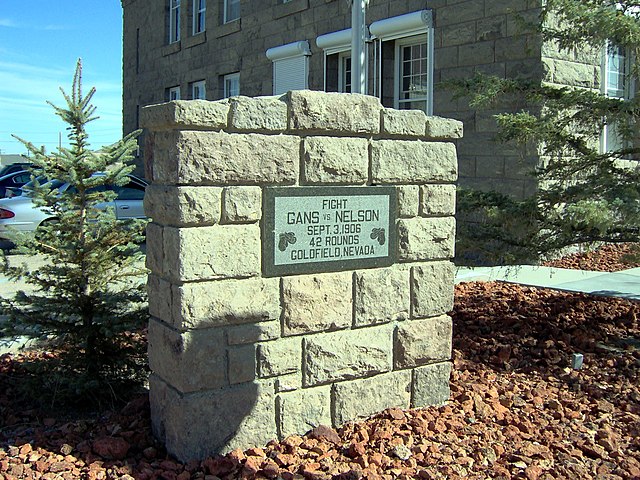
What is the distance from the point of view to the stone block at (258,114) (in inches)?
138

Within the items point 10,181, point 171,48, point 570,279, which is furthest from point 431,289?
point 171,48

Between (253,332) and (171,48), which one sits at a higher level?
(171,48)

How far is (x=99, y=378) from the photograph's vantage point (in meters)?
4.39

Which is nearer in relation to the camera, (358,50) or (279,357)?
(279,357)

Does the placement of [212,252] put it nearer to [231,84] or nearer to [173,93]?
[231,84]

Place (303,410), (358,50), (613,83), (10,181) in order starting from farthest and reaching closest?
(10,181)
(613,83)
(358,50)
(303,410)

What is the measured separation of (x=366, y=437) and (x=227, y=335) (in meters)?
0.97

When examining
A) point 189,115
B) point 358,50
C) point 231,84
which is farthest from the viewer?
point 231,84

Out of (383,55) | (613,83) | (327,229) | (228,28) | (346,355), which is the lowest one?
(346,355)

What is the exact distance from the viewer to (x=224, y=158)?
11.4ft

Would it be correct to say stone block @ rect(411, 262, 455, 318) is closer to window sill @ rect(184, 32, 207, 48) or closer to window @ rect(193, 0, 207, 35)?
window sill @ rect(184, 32, 207, 48)

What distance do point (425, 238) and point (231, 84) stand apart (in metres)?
15.2

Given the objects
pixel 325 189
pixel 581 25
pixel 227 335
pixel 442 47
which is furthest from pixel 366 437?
pixel 442 47

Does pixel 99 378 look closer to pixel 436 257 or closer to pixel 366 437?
pixel 366 437
